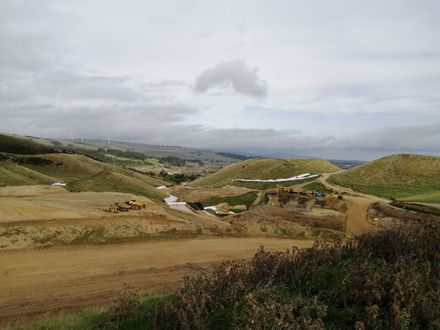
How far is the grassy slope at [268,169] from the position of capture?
103m

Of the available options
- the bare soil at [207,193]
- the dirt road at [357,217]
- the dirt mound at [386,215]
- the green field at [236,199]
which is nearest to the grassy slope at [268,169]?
the bare soil at [207,193]

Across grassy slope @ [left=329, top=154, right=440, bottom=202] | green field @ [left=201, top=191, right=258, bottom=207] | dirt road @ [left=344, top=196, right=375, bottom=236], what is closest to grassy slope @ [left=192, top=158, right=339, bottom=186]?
grassy slope @ [left=329, top=154, right=440, bottom=202]

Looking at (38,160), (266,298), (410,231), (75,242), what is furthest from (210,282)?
(38,160)

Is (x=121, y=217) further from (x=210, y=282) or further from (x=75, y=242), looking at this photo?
(x=210, y=282)

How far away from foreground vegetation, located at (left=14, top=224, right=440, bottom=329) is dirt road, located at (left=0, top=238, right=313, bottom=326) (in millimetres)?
5295

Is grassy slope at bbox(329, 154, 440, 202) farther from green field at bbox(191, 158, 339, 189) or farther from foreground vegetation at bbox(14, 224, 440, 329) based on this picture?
foreground vegetation at bbox(14, 224, 440, 329)

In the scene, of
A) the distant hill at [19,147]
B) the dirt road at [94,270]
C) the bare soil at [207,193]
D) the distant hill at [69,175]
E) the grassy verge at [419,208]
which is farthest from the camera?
the distant hill at [19,147]

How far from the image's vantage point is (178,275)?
61.1 feet

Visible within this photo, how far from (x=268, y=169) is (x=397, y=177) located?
43.0 m

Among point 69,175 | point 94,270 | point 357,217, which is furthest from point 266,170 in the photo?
point 94,270

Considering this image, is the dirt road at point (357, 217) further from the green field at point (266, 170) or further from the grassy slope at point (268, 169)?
the grassy slope at point (268, 169)

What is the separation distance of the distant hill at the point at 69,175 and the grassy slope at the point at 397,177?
37.1m

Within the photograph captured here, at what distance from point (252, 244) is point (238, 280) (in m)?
21.8

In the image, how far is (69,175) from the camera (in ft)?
319
